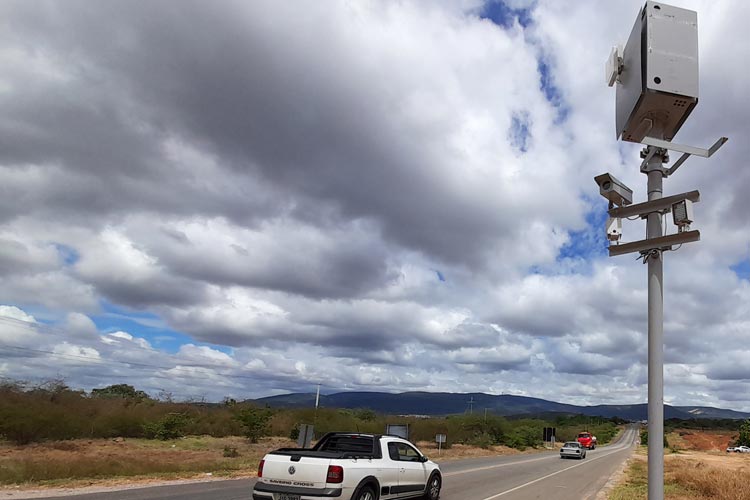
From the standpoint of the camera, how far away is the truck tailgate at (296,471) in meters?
9.46

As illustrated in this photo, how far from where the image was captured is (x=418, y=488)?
12188mm

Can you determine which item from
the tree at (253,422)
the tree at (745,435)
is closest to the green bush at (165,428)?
the tree at (253,422)

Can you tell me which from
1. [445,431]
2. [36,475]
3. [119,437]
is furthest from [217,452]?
[445,431]

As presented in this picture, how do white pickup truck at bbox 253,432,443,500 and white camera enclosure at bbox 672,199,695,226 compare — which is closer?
white camera enclosure at bbox 672,199,695,226

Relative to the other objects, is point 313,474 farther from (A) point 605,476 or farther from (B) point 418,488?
(A) point 605,476

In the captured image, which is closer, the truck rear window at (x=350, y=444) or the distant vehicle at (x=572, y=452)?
the truck rear window at (x=350, y=444)

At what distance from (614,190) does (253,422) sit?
43.3m

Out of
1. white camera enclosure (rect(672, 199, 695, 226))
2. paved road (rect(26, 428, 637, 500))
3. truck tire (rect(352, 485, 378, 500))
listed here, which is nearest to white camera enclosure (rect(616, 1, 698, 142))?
white camera enclosure (rect(672, 199, 695, 226))

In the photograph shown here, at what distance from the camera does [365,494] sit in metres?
10.2

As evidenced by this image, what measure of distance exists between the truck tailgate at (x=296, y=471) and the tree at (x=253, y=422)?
3728 centimetres

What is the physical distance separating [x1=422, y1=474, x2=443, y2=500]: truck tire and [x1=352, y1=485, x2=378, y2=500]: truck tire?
8.70ft

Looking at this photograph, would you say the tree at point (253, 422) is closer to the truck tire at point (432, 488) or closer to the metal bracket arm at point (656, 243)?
the truck tire at point (432, 488)

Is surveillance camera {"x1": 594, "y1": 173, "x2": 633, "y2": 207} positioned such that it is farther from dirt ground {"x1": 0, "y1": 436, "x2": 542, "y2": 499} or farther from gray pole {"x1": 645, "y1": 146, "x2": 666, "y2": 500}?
dirt ground {"x1": 0, "y1": 436, "x2": 542, "y2": 499}

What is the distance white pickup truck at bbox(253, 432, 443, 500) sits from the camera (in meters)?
9.47
